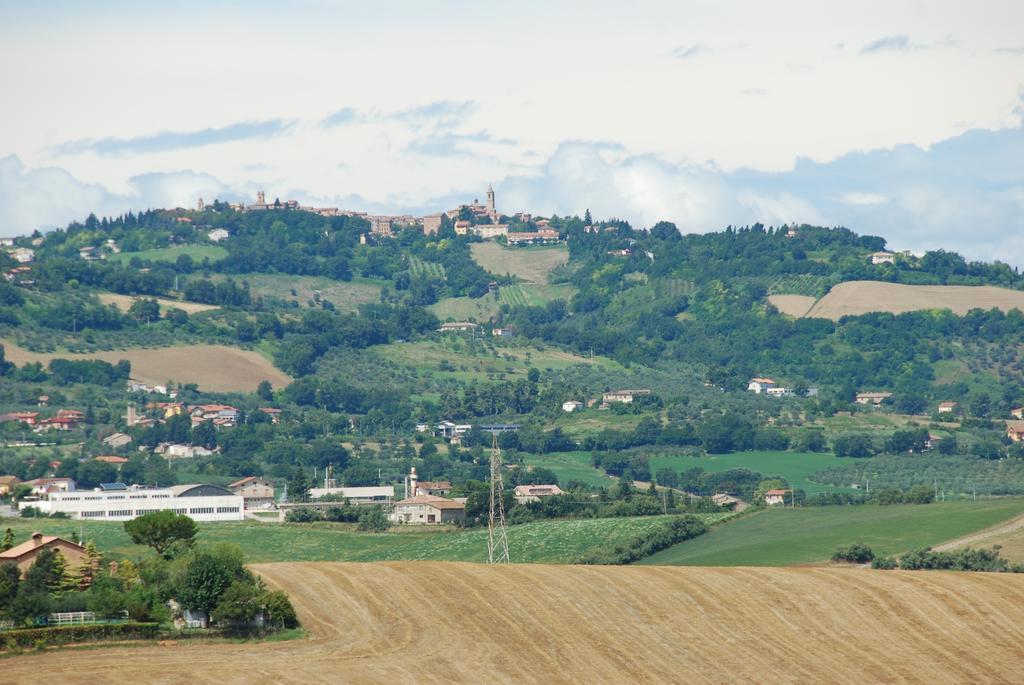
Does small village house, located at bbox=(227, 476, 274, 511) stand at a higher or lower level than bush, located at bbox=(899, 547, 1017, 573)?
lower

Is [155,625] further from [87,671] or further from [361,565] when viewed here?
[361,565]

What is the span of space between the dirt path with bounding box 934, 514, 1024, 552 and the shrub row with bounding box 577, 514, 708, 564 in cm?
1851

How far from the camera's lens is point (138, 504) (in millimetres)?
159375

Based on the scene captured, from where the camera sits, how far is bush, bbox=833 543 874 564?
101625 millimetres

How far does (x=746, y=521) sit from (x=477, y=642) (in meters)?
63.5

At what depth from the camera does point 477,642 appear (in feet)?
230

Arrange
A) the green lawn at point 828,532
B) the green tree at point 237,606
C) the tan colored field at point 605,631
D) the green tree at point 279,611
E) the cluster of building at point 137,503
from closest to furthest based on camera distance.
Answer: the tan colored field at point 605,631 < the green tree at point 237,606 < the green tree at point 279,611 < the green lawn at point 828,532 < the cluster of building at point 137,503

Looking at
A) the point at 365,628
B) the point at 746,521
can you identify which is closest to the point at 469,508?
the point at 746,521

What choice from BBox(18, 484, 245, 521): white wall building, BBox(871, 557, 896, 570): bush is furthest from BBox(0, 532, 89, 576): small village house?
BBox(18, 484, 245, 521): white wall building

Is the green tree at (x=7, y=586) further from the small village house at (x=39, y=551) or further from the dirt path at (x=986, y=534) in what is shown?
the dirt path at (x=986, y=534)

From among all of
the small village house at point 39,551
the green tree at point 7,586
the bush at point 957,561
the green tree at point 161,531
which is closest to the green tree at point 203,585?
the green tree at point 7,586

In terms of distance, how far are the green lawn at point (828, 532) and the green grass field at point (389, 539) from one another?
21.0ft

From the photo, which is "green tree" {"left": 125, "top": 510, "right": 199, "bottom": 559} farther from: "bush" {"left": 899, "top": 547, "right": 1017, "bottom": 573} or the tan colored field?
"bush" {"left": 899, "top": 547, "right": 1017, "bottom": 573}

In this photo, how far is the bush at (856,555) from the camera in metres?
102
